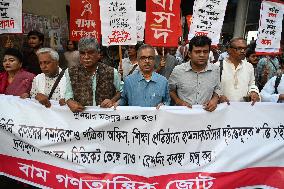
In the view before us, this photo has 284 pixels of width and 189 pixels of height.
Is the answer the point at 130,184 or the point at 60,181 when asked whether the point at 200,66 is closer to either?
the point at 130,184

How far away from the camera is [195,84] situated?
3631 mm

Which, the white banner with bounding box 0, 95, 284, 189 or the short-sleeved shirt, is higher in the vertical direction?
the short-sleeved shirt

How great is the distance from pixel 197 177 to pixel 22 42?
553 cm

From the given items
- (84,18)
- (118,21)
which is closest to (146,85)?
(118,21)

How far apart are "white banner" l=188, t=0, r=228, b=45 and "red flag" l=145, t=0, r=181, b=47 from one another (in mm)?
333

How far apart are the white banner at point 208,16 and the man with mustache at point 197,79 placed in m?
1.68

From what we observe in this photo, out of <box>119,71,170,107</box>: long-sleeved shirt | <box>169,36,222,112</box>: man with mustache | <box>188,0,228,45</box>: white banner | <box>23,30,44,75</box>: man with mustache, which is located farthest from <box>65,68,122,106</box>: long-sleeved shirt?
<box>188,0,228,45</box>: white banner

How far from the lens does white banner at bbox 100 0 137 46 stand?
525cm

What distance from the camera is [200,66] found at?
11.9 ft

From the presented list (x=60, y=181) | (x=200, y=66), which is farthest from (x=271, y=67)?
(x=60, y=181)

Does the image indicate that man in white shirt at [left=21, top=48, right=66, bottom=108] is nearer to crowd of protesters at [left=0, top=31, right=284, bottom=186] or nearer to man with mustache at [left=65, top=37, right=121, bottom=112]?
crowd of protesters at [left=0, top=31, right=284, bottom=186]

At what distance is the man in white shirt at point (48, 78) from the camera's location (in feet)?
12.4

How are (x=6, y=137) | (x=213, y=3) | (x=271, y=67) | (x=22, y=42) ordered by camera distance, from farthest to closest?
1. (x=22, y=42)
2. (x=271, y=67)
3. (x=213, y=3)
4. (x=6, y=137)

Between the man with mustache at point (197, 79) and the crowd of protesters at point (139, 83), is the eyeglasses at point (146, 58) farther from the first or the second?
the man with mustache at point (197, 79)
